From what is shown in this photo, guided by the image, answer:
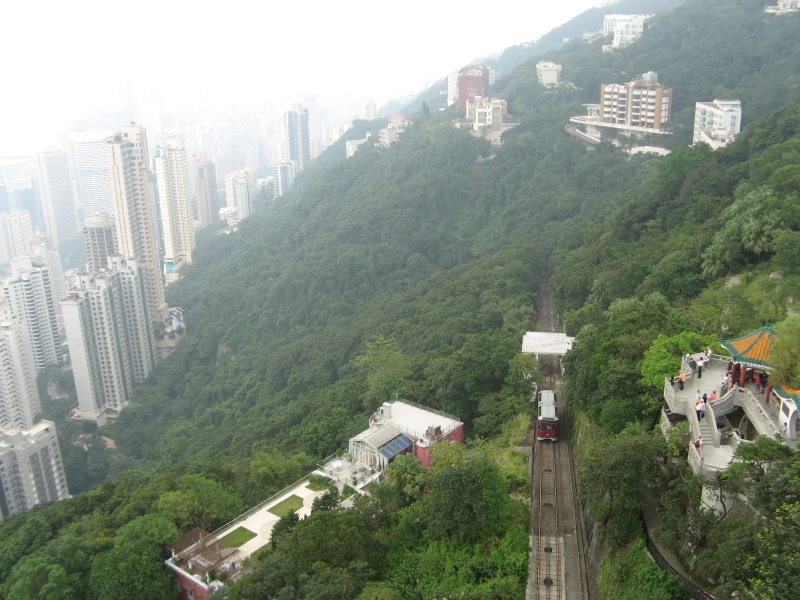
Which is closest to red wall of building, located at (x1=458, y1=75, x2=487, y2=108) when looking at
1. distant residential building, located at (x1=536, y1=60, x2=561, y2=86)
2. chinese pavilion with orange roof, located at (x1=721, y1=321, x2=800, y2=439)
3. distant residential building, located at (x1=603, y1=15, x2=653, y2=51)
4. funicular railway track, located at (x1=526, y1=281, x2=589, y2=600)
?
distant residential building, located at (x1=536, y1=60, x2=561, y2=86)

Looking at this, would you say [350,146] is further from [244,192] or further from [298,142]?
[298,142]

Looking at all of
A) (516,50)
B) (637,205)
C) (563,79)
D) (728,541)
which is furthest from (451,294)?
(516,50)

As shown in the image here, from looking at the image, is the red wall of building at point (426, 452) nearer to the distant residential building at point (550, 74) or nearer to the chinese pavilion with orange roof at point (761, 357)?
the chinese pavilion with orange roof at point (761, 357)

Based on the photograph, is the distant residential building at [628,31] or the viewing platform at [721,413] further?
the distant residential building at [628,31]

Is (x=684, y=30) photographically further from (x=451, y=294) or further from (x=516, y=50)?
(x=516, y=50)

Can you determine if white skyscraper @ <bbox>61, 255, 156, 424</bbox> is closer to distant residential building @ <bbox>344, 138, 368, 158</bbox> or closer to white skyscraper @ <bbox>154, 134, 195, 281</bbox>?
white skyscraper @ <bbox>154, 134, 195, 281</bbox>

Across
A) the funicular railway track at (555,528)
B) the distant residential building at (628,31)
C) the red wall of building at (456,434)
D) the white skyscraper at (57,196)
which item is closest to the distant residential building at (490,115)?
the distant residential building at (628,31)

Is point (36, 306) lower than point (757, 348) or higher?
lower

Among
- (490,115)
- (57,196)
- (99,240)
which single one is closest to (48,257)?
(99,240)
